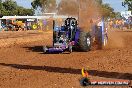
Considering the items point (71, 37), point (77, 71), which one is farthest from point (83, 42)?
point (77, 71)

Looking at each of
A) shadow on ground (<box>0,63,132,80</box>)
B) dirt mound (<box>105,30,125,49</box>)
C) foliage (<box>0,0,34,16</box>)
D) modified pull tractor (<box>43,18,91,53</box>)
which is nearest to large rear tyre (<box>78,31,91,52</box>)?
modified pull tractor (<box>43,18,91,53</box>)

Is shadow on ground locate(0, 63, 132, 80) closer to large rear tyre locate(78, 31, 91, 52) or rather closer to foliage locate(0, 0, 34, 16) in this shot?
large rear tyre locate(78, 31, 91, 52)

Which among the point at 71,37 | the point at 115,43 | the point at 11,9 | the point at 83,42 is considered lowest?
the point at 115,43

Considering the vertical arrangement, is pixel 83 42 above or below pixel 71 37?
below

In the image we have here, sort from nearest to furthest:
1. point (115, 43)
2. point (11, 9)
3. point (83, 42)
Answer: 1. point (83, 42)
2. point (115, 43)
3. point (11, 9)

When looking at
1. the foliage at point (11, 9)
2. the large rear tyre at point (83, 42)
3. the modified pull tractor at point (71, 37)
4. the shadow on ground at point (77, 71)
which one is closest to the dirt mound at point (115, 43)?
the large rear tyre at point (83, 42)

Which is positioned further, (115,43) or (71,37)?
(115,43)

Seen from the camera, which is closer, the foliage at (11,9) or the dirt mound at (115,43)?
the dirt mound at (115,43)

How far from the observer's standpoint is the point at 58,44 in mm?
16312

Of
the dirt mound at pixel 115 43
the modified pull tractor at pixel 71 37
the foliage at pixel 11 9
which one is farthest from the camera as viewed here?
the foliage at pixel 11 9

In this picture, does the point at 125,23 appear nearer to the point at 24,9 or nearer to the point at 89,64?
the point at 89,64

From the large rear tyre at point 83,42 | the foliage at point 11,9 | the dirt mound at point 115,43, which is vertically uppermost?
the foliage at point 11,9

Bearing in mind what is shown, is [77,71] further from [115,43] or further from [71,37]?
[115,43]

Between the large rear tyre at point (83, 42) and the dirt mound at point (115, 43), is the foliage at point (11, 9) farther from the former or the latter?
the large rear tyre at point (83, 42)
